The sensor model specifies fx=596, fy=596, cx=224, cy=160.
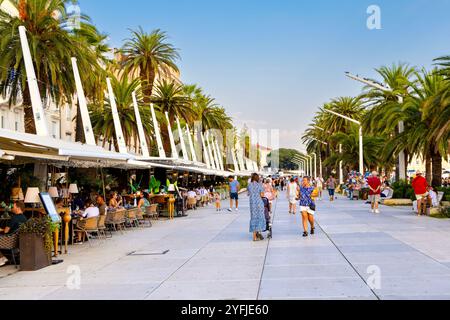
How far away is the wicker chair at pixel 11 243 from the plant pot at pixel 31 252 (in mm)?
218

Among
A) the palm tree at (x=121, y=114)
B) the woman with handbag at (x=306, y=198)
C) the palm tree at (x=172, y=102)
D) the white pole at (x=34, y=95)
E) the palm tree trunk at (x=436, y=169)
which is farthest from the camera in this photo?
the palm tree at (x=172, y=102)

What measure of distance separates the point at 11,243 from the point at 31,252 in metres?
0.52

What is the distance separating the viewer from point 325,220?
22.4m

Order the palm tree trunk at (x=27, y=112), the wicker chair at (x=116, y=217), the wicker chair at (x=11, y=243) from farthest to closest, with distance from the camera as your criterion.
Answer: the palm tree trunk at (x=27, y=112), the wicker chair at (x=116, y=217), the wicker chair at (x=11, y=243)

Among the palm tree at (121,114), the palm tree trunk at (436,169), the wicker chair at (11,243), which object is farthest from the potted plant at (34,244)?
the palm tree at (121,114)

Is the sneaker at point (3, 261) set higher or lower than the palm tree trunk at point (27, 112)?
lower

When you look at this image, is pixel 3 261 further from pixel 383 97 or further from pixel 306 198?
pixel 383 97

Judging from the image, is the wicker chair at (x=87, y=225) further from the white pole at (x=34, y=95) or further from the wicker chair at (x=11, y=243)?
the white pole at (x=34, y=95)

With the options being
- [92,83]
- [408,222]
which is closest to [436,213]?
[408,222]

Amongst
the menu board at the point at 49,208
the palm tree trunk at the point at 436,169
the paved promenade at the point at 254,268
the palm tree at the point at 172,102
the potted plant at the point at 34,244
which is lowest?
the paved promenade at the point at 254,268

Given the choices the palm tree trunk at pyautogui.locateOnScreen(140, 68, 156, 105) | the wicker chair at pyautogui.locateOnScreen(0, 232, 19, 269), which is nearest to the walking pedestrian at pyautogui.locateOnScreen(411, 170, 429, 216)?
the wicker chair at pyautogui.locateOnScreen(0, 232, 19, 269)

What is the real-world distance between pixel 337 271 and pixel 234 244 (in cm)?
531

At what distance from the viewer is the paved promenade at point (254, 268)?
885 cm

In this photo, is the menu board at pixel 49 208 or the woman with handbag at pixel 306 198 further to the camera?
the woman with handbag at pixel 306 198
